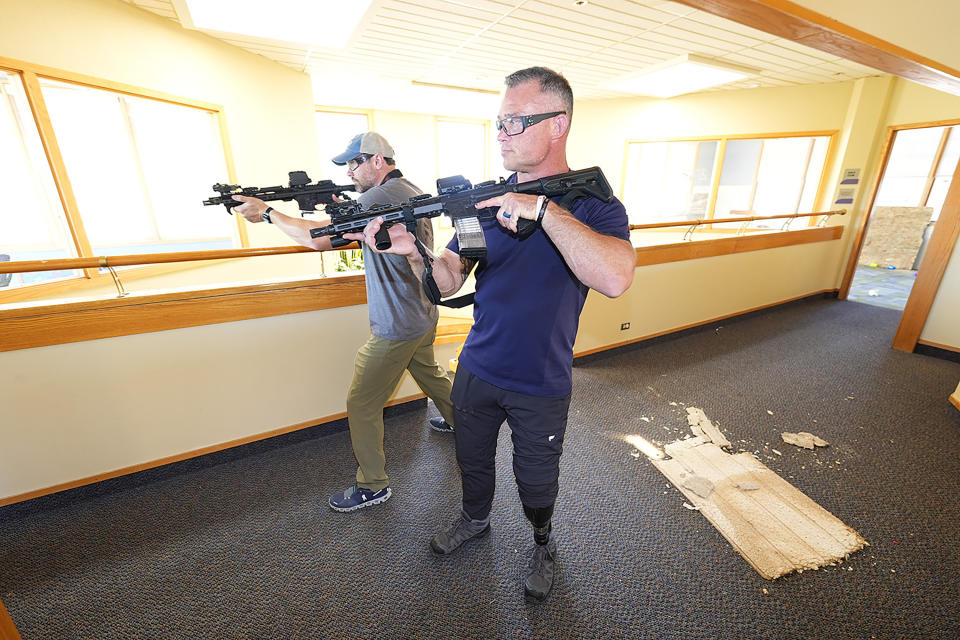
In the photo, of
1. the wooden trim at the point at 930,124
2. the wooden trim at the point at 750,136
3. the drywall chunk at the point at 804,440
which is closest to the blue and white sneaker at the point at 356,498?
the drywall chunk at the point at 804,440

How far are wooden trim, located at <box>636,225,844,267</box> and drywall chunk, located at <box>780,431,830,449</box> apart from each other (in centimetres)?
170

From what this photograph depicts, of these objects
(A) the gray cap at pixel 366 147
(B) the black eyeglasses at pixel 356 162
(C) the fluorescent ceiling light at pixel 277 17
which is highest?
(C) the fluorescent ceiling light at pixel 277 17

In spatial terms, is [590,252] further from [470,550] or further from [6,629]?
[6,629]

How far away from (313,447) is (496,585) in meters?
1.41

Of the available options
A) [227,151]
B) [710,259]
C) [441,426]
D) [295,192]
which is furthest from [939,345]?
[227,151]

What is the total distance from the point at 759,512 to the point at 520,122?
7.16 ft

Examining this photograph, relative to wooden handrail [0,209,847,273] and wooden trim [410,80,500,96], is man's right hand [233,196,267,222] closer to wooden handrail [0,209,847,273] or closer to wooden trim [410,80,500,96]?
wooden handrail [0,209,847,273]

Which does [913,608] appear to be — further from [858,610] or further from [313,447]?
[313,447]

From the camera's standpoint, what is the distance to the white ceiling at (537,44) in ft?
10.5

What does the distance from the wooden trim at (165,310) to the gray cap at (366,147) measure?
2.32 feet

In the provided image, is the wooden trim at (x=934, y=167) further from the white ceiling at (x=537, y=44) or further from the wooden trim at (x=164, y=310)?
the wooden trim at (x=164, y=310)

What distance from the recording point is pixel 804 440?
246cm

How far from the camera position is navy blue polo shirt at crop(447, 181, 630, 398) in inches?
46.2

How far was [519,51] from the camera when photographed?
4.23m
